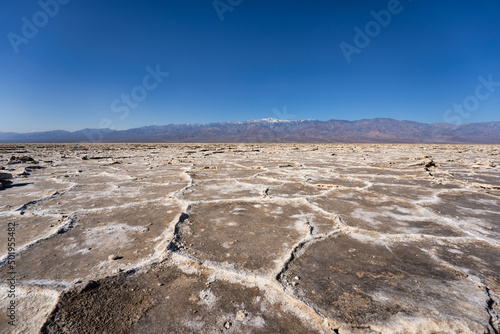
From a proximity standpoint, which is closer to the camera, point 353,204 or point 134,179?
point 353,204

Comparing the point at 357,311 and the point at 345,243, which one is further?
the point at 345,243

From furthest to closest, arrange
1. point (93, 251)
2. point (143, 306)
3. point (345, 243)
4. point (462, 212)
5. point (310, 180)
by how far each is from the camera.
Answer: point (310, 180)
point (462, 212)
point (345, 243)
point (93, 251)
point (143, 306)

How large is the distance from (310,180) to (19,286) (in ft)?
11.7

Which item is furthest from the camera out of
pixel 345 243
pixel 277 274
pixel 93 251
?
pixel 345 243

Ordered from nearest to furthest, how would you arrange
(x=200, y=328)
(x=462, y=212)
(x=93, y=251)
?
(x=200, y=328) < (x=93, y=251) < (x=462, y=212)

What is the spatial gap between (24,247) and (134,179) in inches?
102

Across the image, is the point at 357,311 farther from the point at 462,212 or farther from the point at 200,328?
the point at 462,212

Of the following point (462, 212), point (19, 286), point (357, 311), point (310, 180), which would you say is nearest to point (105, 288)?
point (19, 286)

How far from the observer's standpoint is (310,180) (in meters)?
3.99

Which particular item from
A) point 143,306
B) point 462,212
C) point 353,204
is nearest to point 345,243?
point 353,204

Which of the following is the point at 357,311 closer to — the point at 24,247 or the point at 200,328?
the point at 200,328

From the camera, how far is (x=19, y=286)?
117cm

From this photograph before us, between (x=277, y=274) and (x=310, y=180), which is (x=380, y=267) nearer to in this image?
(x=277, y=274)

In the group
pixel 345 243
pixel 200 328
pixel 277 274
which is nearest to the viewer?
pixel 200 328
